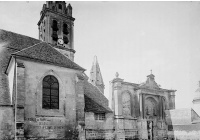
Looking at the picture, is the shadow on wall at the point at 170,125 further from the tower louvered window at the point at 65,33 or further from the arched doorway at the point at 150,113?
the tower louvered window at the point at 65,33

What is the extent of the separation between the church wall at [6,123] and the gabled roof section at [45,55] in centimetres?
381

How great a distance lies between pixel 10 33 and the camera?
68.9ft

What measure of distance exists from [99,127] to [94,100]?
2496 millimetres

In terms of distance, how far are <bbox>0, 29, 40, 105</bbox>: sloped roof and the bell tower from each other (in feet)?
17.5

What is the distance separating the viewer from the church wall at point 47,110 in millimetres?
15219

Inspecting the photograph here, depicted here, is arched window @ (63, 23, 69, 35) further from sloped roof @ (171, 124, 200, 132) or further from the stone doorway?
sloped roof @ (171, 124, 200, 132)

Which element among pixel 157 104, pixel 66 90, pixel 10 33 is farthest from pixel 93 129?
pixel 157 104

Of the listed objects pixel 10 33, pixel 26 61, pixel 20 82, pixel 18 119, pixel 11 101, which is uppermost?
pixel 10 33

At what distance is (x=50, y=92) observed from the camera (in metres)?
16.8

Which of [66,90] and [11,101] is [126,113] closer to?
[66,90]

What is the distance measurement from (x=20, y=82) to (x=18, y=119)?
2.44 metres

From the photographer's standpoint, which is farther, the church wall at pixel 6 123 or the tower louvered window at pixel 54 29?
the tower louvered window at pixel 54 29

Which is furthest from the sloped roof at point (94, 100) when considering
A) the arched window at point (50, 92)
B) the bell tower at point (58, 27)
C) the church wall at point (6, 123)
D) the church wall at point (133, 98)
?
the bell tower at point (58, 27)

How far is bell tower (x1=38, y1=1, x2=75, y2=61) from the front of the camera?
27.2m
